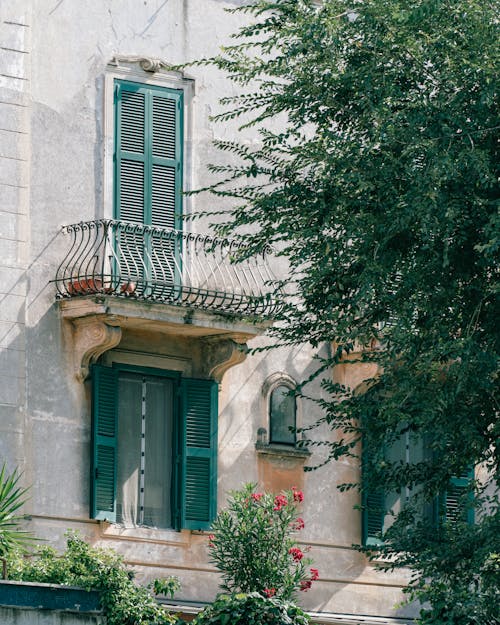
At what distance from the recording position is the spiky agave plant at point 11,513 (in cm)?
2788

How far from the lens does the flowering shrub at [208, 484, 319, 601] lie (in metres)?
28.3

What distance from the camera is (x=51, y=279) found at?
30.6 metres

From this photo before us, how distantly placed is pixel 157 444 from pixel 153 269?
7.33ft

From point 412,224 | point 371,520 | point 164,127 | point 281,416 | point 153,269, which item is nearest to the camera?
point 412,224

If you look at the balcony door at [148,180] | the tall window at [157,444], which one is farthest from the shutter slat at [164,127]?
the tall window at [157,444]

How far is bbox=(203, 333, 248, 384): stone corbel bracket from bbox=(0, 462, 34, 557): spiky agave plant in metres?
3.10

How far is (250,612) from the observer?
1048 inches

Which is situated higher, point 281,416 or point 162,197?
point 162,197

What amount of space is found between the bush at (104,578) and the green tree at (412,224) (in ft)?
8.82

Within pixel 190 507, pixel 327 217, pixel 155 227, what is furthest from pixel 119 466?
pixel 327 217

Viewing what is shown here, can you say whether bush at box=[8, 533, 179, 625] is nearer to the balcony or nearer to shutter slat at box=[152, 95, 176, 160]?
the balcony

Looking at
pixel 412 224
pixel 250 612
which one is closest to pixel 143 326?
pixel 412 224

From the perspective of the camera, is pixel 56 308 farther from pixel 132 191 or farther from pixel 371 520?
pixel 371 520

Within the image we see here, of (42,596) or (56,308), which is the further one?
(56,308)
